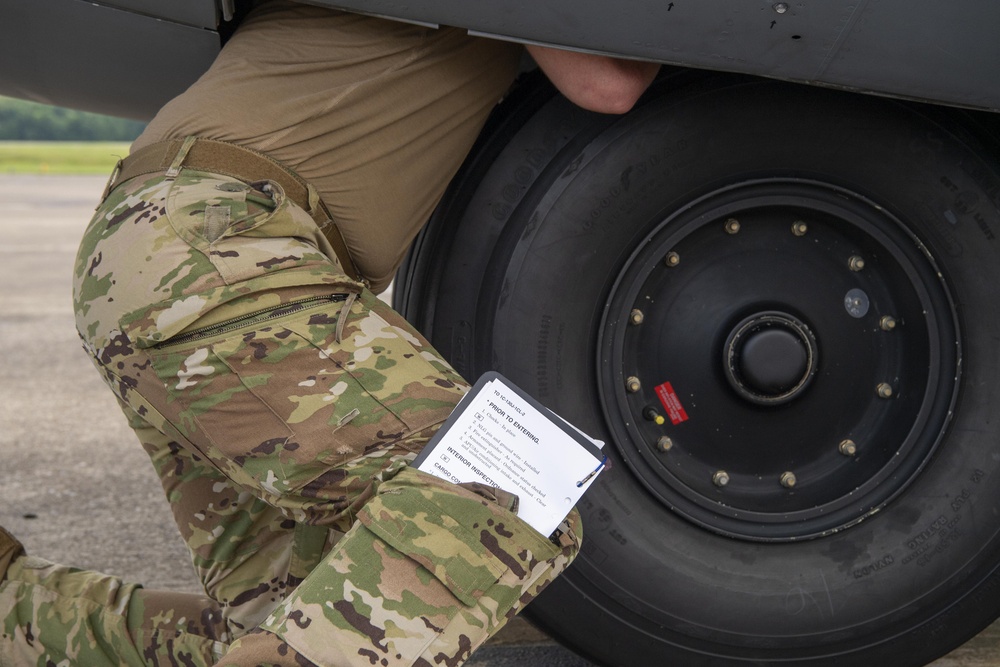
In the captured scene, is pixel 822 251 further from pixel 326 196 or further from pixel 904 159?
pixel 326 196

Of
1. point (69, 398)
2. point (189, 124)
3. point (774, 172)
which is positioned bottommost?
point (69, 398)

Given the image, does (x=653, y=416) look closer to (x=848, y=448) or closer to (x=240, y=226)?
(x=848, y=448)

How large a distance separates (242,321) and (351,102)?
0.39m

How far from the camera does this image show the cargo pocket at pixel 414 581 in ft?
4.32

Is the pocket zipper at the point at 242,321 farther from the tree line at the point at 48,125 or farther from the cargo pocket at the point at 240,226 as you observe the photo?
the tree line at the point at 48,125

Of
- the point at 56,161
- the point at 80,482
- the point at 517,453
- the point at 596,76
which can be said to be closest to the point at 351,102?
the point at 596,76

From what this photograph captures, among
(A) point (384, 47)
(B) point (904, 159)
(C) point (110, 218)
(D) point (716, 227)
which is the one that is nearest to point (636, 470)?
(D) point (716, 227)

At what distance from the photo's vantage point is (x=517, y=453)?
57.3 inches

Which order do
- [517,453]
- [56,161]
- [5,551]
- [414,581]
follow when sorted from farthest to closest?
1. [56,161]
2. [5,551]
3. [517,453]
4. [414,581]

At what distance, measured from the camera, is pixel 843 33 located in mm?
1506

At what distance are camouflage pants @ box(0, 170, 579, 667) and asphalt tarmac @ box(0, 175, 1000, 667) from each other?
2.49 feet

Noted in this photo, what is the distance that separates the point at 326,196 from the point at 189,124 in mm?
223

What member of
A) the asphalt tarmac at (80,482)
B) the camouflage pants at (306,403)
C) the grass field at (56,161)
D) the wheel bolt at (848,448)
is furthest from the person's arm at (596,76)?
the grass field at (56,161)

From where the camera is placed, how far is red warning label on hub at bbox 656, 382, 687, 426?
6.19 feet
